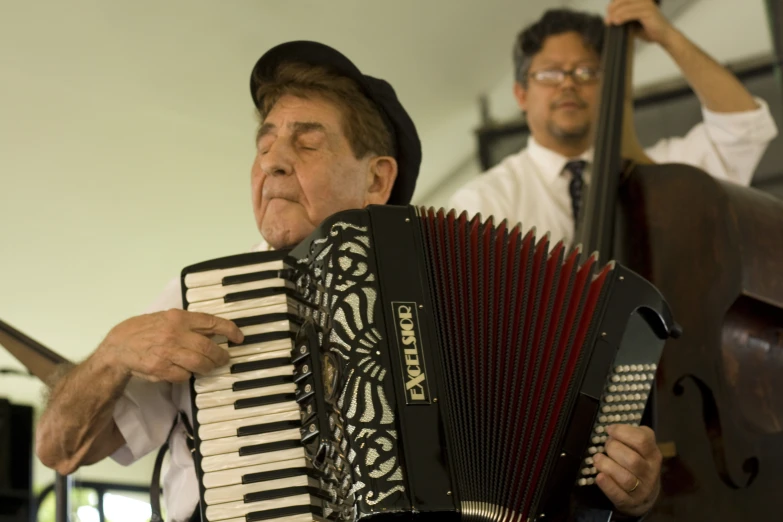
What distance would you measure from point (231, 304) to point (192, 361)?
0.11 m

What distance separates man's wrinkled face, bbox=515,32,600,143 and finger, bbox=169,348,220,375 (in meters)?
1.89

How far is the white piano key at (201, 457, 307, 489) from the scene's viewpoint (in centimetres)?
142

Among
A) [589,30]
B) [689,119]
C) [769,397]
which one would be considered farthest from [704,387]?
[689,119]

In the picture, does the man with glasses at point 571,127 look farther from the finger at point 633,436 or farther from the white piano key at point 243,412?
the white piano key at point 243,412

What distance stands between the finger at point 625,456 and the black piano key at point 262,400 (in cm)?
53

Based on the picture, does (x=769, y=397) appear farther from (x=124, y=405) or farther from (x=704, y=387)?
(x=124, y=405)

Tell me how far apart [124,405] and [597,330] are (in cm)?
87

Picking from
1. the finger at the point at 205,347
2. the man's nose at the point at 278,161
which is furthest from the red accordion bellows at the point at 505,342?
the man's nose at the point at 278,161

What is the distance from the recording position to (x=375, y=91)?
2.06 m

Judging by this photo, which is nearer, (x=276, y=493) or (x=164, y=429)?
(x=276, y=493)

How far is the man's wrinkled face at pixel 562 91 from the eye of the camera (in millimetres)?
3047

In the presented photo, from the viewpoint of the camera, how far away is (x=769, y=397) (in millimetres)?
2037

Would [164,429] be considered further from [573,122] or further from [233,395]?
[573,122]

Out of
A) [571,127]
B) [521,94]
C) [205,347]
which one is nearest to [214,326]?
[205,347]
